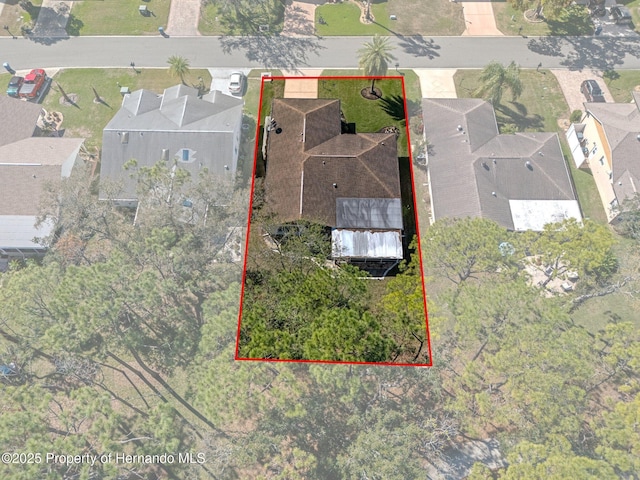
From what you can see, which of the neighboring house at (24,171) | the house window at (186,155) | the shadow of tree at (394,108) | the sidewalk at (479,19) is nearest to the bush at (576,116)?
the sidewalk at (479,19)

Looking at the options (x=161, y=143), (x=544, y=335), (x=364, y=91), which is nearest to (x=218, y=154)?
(x=161, y=143)

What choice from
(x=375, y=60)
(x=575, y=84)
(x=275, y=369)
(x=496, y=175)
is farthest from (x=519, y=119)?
(x=275, y=369)

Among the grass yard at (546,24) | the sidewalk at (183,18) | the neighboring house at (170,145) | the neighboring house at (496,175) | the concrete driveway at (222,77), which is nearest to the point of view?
the neighboring house at (496,175)

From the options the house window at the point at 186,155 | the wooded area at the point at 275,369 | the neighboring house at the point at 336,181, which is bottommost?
the wooded area at the point at 275,369

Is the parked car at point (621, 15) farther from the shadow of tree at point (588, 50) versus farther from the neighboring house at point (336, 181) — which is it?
the neighboring house at point (336, 181)

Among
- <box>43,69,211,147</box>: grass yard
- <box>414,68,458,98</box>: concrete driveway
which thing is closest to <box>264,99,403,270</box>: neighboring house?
<box>414,68,458,98</box>: concrete driveway

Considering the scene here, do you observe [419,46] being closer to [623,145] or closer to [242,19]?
[242,19]

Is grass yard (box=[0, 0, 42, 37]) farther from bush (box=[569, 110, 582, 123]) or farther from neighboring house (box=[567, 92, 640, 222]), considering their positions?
neighboring house (box=[567, 92, 640, 222])
